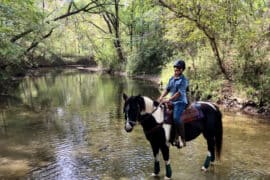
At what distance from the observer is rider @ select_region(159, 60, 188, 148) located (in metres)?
6.37

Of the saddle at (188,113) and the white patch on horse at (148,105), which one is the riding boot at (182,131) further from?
the white patch on horse at (148,105)

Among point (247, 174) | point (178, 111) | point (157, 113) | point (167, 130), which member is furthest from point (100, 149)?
point (247, 174)

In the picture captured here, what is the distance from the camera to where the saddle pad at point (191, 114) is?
671cm

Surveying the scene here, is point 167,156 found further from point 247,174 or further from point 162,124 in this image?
point 247,174

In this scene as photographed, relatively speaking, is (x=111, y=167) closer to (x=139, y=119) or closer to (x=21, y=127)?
(x=139, y=119)

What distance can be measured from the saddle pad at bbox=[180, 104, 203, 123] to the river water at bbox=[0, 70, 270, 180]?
122cm

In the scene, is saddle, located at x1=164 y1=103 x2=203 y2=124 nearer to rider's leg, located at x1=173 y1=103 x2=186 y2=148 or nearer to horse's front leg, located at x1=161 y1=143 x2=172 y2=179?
rider's leg, located at x1=173 y1=103 x2=186 y2=148

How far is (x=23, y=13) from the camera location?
51.6 feet

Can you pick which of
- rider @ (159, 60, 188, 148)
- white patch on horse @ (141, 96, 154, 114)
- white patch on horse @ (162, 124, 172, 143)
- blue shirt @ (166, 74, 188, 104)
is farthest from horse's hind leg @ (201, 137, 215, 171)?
white patch on horse @ (141, 96, 154, 114)

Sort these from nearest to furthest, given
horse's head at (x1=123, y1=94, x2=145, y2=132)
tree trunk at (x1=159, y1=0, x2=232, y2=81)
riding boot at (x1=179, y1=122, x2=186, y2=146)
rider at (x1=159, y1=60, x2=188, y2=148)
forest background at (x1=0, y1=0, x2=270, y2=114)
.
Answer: horse's head at (x1=123, y1=94, x2=145, y2=132) → rider at (x1=159, y1=60, x2=188, y2=148) → riding boot at (x1=179, y1=122, x2=186, y2=146) → forest background at (x1=0, y1=0, x2=270, y2=114) → tree trunk at (x1=159, y1=0, x2=232, y2=81)

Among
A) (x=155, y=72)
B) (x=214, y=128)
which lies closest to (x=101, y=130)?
(x=214, y=128)

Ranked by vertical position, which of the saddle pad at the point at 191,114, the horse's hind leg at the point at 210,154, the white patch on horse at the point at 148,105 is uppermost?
the white patch on horse at the point at 148,105

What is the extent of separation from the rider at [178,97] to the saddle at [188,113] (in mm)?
101

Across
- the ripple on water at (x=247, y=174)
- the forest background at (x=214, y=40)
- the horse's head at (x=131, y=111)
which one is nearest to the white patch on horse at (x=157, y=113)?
the horse's head at (x=131, y=111)
